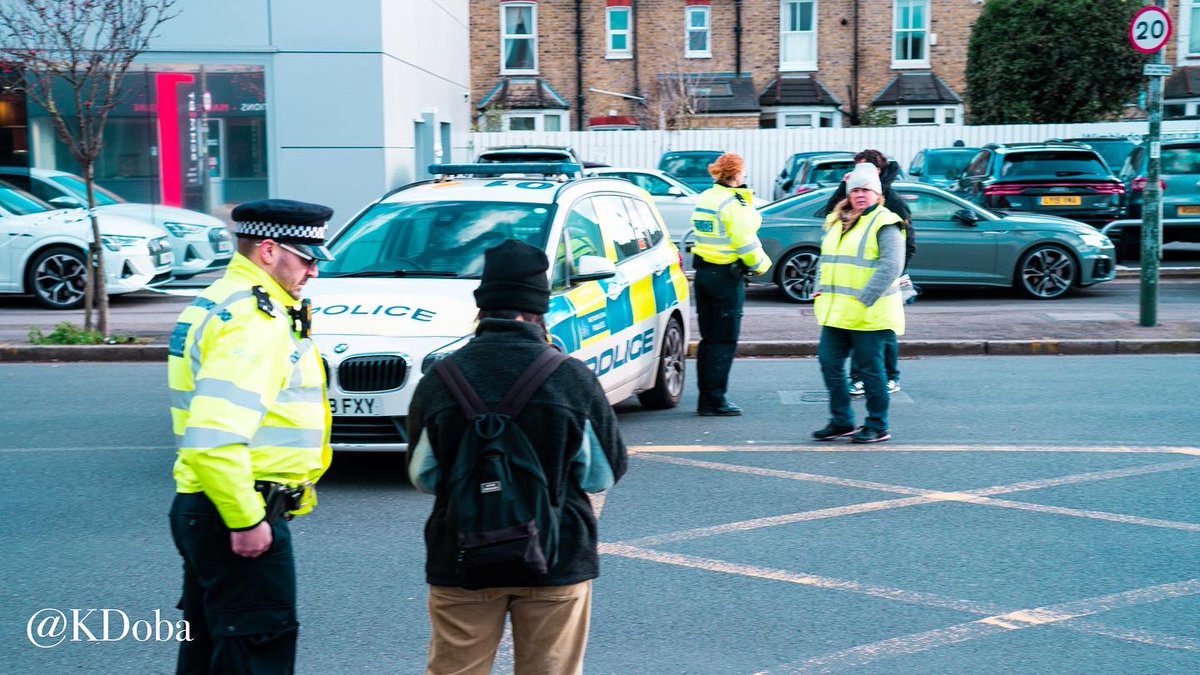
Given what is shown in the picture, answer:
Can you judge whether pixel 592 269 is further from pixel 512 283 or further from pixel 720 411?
pixel 512 283

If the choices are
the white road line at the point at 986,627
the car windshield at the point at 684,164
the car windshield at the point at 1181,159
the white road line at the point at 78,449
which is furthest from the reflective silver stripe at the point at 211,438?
the car windshield at the point at 684,164

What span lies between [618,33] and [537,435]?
114 ft

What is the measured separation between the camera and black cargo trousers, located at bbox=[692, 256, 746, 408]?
9531 mm

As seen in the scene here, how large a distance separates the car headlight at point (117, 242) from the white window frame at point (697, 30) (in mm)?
23571

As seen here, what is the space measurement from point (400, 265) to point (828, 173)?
16.7 m

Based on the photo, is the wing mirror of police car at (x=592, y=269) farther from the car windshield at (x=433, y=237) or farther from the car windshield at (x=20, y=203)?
the car windshield at (x=20, y=203)

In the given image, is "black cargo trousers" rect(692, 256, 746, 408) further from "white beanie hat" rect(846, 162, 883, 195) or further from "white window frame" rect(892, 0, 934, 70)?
"white window frame" rect(892, 0, 934, 70)

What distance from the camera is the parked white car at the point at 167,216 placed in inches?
685

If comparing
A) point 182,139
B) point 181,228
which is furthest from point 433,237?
point 182,139

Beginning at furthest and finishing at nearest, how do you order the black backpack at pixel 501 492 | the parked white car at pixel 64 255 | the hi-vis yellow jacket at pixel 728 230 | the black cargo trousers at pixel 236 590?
the parked white car at pixel 64 255, the hi-vis yellow jacket at pixel 728 230, the black cargo trousers at pixel 236 590, the black backpack at pixel 501 492

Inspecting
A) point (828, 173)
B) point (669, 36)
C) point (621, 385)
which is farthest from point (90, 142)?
point (669, 36)

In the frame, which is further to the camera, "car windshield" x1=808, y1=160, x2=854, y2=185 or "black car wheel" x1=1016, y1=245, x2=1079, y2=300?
"car windshield" x1=808, y1=160, x2=854, y2=185

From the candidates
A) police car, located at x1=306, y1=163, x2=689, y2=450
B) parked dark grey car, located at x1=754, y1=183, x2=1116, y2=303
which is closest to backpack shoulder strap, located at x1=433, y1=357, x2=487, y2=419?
police car, located at x1=306, y1=163, x2=689, y2=450

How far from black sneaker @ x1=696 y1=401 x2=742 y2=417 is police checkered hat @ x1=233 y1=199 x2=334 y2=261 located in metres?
6.19
